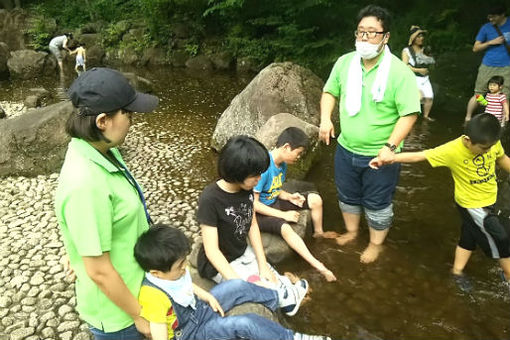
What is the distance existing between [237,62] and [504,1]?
754 cm

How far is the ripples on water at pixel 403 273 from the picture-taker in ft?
9.80

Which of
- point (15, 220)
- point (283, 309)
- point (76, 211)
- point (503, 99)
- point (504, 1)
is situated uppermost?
point (504, 1)

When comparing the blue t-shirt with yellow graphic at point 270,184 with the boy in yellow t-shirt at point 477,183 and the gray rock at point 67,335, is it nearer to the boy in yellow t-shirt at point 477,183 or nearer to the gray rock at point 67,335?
the boy in yellow t-shirt at point 477,183

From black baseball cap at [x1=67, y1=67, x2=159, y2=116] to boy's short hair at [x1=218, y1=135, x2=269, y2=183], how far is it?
36.2 inches

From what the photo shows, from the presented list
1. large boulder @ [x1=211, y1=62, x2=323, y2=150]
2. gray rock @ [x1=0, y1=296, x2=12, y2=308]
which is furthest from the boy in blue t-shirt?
large boulder @ [x1=211, y1=62, x2=323, y2=150]

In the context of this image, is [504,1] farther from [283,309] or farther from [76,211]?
[76,211]

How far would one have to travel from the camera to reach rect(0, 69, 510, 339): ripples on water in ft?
9.80

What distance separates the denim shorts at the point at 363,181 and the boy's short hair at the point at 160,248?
1.86 m

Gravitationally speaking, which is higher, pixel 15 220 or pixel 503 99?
pixel 503 99

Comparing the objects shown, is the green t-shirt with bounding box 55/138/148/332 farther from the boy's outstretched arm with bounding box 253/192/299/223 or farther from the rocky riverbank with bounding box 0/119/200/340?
the boy's outstretched arm with bounding box 253/192/299/223

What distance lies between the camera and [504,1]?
9281 mm

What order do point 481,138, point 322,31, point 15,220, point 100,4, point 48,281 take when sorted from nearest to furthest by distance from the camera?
point 481,138, point 48,281, point 15,220, point 322,31, point 100,4

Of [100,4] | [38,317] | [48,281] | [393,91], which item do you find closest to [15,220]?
[48,281]

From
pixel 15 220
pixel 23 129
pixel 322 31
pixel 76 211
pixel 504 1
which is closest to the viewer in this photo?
pixel 76 211
